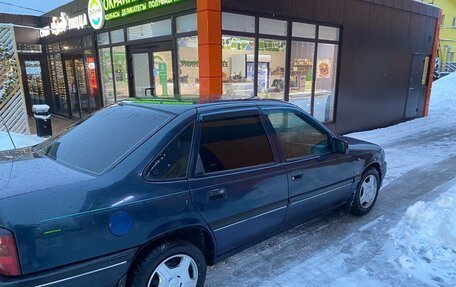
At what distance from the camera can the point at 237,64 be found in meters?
7.16

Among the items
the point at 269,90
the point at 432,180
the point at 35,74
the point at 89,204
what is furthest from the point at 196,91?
the point at 35,74

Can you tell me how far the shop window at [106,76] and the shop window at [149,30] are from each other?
60.8 inches

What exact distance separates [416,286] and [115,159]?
2786mm

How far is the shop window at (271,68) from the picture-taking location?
298 inches

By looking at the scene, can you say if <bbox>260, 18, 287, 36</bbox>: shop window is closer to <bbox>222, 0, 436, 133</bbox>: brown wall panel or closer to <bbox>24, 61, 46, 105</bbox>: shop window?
<bbox>222, 0, 436, 133</bbox>: brown wall panel

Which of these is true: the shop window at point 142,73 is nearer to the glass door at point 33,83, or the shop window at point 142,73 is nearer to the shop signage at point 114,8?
the shop signage at point 114,8

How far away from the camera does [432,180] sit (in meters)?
5.83

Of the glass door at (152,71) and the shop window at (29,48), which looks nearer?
the glass door at (152,71)

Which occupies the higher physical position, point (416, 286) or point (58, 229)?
point (58, 229)

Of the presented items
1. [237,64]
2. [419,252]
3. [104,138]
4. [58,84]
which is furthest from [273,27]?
[58,84]

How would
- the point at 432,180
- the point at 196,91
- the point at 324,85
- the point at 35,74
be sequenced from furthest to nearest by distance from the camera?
the point at 35,74 → the point at 324,85 → the point at 196,91 → the point at 432,180

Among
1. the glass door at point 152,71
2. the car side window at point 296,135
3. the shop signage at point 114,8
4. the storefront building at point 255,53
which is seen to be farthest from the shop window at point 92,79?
the car side window at point 296,135

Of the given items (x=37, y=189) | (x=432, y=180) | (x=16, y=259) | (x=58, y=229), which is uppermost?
(x=37, y=189)

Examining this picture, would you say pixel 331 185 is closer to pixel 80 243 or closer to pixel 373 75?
pixel 80 243
